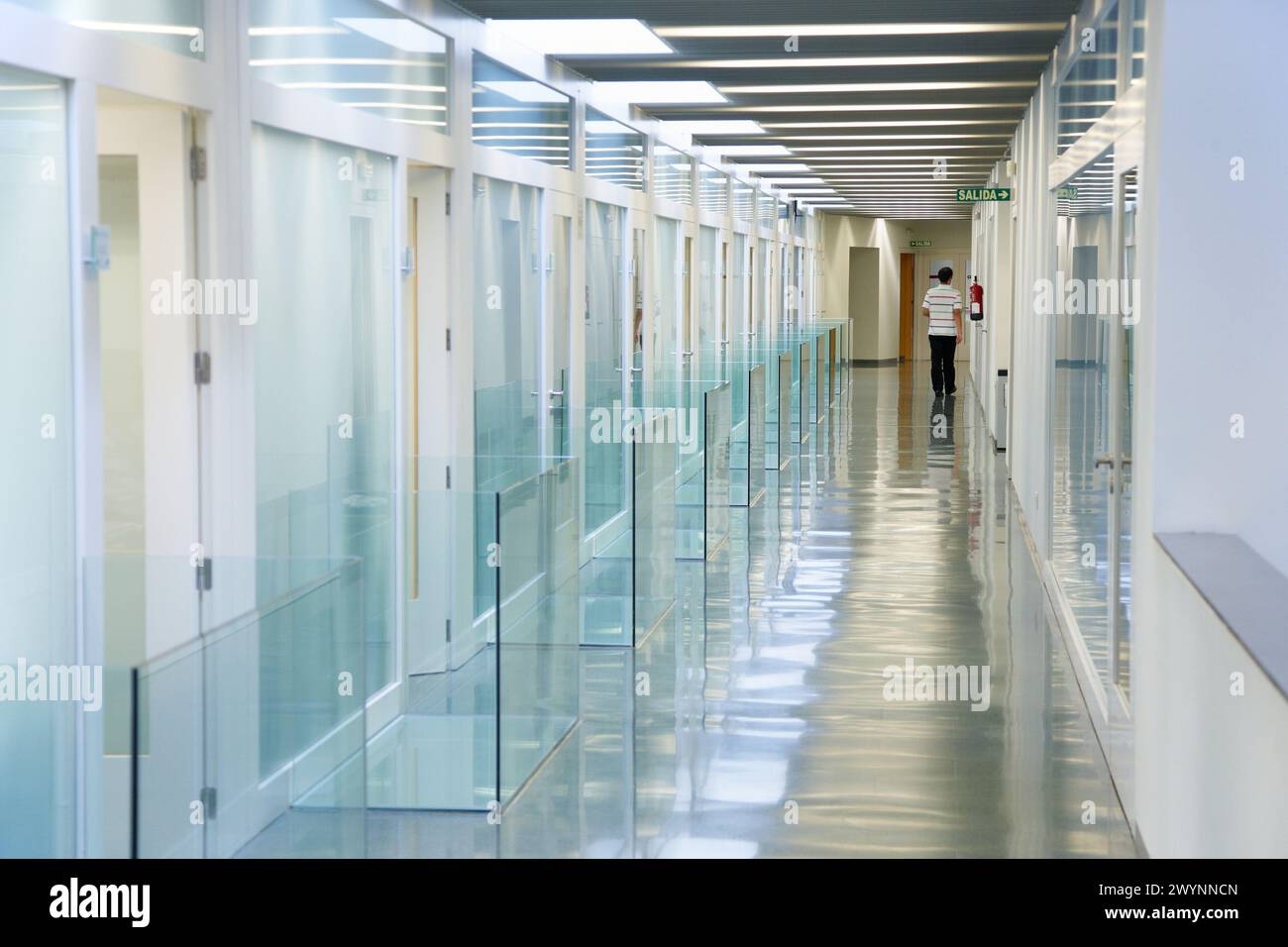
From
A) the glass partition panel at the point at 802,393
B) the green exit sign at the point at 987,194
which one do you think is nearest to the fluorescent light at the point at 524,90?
the glass partition panel at the point at 802,393

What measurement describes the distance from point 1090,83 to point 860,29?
61.6 inches

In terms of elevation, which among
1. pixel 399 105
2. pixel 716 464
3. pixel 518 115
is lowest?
pixel 716 464

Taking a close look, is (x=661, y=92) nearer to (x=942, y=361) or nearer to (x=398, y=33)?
(x=398, y=33)

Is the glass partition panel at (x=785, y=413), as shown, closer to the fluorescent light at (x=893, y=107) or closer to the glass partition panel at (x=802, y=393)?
the glass partition panel at (x=802, y=393)

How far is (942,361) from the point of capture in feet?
73.7

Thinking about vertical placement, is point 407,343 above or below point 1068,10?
below

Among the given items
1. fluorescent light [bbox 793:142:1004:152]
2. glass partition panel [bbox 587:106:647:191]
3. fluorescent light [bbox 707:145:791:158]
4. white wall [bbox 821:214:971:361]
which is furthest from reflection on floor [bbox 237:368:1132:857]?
white wall [bbox 821:214:971:361]

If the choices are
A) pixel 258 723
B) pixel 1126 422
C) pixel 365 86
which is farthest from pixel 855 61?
pixel 258 723

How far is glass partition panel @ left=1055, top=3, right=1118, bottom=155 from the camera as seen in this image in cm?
580
